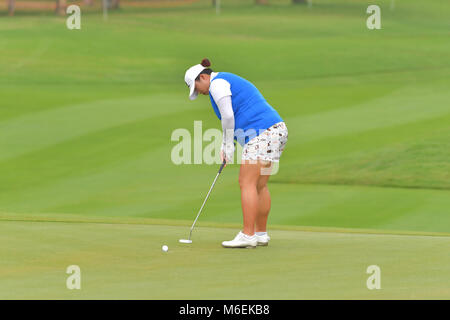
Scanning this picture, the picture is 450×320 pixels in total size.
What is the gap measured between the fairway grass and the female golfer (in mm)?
414

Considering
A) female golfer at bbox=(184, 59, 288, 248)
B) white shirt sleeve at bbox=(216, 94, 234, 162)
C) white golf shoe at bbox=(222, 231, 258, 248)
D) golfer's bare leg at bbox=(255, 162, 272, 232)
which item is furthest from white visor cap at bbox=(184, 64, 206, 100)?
white golf shoe at bbox=(222, 231, 258, 248)

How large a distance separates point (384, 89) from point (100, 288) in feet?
74.8

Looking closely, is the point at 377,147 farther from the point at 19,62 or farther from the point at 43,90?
the point at 19,62

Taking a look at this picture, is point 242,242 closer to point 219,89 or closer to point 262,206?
point 262,206

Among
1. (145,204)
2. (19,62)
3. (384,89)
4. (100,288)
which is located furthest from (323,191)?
(19,62)

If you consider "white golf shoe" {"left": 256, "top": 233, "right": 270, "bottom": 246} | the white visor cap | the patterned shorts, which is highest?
the white visor cap

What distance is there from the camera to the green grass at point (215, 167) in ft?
24.6

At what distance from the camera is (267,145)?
892cm

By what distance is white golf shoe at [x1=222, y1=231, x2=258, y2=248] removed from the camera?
8.84 metres

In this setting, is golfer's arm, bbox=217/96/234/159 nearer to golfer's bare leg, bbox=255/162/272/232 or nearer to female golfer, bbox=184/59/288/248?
female golfer, bbox=184/59/288/248

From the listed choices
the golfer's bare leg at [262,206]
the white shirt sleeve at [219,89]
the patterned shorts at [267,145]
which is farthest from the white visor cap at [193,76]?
the golfer's bare leg at [262,206]

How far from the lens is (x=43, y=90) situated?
2830cm

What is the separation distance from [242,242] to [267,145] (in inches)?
34.4

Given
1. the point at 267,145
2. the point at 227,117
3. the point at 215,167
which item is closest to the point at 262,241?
the point at 267,145
